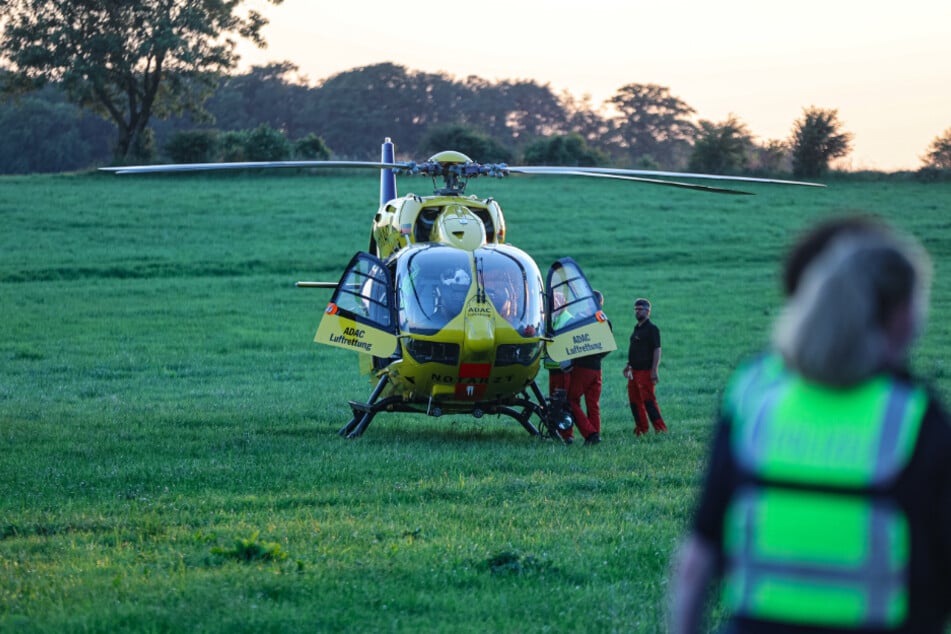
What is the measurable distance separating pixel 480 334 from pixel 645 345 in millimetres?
3051

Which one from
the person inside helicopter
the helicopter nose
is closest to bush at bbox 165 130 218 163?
the person inside helicopter

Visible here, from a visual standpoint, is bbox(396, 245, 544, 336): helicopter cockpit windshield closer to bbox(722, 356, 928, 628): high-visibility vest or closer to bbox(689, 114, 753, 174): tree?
bbox(722, 356, 928, 628): high-visibility vest

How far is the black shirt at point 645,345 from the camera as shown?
15.9 meters

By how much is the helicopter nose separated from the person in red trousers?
9.07 feet

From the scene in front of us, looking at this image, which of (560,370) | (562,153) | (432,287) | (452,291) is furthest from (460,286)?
(562,153)

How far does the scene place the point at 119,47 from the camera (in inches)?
2405

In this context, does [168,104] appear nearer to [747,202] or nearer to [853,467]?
[747,202]

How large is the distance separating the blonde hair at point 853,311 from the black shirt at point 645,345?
42.5 ft

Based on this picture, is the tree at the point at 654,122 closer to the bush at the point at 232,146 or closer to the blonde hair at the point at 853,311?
the bush at the point at 232,146

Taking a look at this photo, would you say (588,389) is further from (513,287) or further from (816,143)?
(816,143)

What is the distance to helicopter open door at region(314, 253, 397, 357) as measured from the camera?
14.4 meters

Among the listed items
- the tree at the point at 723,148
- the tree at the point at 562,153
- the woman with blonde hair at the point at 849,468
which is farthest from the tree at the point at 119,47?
the woman with blonde hair at the point at 849,468

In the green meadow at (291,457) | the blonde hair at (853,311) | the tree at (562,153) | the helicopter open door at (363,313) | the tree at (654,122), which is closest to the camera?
the blonde hair at (853,311)

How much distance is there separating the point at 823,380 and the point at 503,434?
43.4ft
